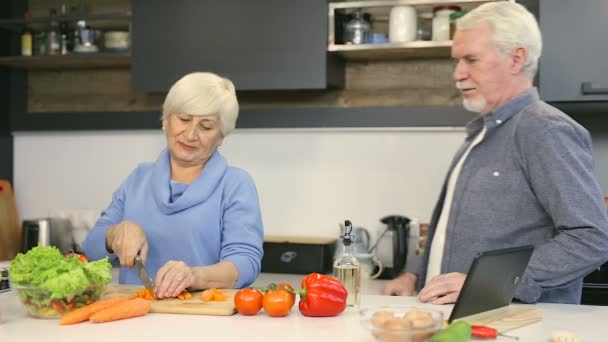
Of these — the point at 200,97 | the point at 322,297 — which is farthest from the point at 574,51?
the point at 322,297

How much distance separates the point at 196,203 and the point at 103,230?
28cm

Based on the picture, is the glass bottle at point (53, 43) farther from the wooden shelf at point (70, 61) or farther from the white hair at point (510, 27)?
the white hair at point (510, 27)

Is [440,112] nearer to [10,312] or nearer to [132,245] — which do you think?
[132,245]

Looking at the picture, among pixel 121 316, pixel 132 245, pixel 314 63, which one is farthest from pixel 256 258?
pixel 314 63

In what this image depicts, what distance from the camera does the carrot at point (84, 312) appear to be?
69.1 inches

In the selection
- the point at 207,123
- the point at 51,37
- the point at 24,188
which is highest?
the point at 51,37

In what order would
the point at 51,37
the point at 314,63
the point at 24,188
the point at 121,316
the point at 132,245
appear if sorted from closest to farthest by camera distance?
the point at 121,316 < the point at 132,245 < the point at 314,63 < the point at 51,37 < the point at 24,188

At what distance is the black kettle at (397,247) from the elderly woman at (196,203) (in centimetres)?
117

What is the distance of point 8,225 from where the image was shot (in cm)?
389

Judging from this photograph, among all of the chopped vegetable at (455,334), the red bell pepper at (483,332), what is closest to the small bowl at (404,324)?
the chopped vegetable at (455,334)

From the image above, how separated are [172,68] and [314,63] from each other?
2.06 feet

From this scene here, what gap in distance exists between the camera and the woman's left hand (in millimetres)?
1964

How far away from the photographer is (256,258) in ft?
7.45

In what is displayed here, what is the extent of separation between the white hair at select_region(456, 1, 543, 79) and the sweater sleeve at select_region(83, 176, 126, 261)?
1136 mm
